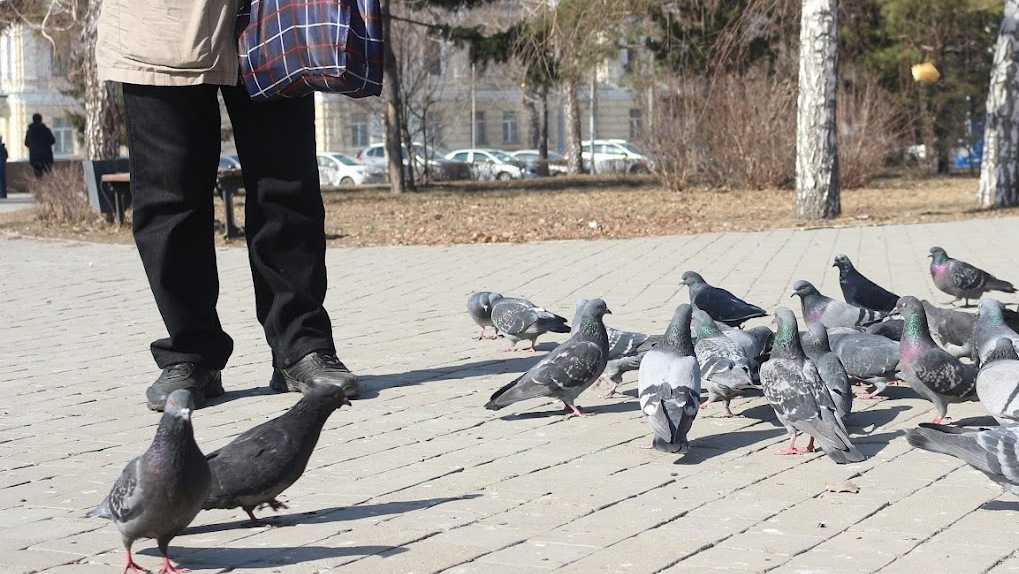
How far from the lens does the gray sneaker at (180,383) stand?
18.9 feet

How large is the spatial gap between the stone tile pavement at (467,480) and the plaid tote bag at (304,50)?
1.42 metres

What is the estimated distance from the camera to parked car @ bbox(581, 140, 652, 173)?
1735 inches

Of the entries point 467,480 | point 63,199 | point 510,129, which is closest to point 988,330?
point 467,480

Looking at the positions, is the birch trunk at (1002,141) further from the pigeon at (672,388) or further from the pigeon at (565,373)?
the pigeon at (672,388)

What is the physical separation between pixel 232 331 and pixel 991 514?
18.3ft

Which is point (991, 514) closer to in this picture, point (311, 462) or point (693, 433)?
point (693, 433)

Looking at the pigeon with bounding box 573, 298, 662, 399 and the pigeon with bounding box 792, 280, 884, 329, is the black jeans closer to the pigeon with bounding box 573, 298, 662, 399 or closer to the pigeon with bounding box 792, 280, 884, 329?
the pigeon with bounding box 573, 298, 662, 399

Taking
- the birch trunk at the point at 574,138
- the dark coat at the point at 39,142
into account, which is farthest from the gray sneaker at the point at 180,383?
the birch trunk at the point at 574,138

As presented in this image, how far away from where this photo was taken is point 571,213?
2147cm

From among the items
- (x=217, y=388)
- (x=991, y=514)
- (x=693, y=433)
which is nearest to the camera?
(x=991, y=514)

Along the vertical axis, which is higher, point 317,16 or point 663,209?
point 317,16

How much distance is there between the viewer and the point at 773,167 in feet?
87.4

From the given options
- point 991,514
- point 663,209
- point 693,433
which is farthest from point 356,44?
point 663,209

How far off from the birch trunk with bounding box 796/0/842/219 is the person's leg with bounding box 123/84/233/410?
13.2 m
